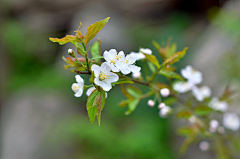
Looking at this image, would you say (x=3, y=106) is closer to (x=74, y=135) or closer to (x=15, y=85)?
(x=15, y=85)

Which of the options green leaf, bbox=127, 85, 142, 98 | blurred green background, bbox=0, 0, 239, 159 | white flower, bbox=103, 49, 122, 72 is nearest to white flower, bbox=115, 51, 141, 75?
white flower, bbox=103, 49, 122, 72

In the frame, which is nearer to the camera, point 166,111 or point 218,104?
point 166,111

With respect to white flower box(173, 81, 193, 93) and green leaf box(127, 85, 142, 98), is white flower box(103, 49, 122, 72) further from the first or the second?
white flower box(173, 81, 193, 93)

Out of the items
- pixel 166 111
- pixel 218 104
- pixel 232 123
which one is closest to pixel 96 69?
pixel 166 111

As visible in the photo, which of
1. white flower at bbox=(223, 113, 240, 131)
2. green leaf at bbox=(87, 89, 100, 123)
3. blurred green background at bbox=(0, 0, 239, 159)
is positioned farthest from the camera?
blurred green background at bbox=(0, 0, 239, 159)

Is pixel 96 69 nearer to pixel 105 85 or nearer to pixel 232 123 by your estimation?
pixel 105 85

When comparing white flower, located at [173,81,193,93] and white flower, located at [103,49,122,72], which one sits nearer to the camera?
white flower, located at [103,49,122,72]

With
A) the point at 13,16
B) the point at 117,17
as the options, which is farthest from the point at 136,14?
the point at 13,16

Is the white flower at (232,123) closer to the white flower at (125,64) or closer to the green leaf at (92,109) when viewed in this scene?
the white flower at (125,64)

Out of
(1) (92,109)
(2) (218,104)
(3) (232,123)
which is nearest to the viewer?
(1) (92,109)
